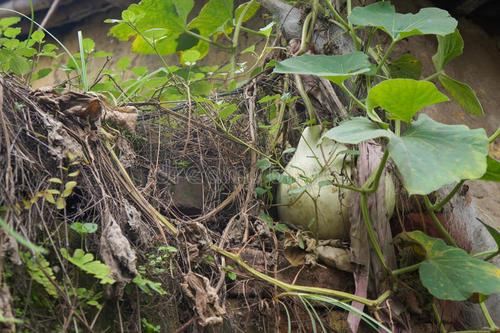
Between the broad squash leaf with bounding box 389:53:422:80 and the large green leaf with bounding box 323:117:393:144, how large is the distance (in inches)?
25.9

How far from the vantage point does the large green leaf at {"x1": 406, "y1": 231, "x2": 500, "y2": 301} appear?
1643mm

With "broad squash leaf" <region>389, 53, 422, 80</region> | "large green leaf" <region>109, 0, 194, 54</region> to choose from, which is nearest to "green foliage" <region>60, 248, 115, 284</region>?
"large green leaf" <region>109, 0, 194, 54</region>

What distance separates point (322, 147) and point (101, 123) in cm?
68

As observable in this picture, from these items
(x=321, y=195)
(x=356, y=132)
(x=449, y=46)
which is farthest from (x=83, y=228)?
(x=449, y=46)

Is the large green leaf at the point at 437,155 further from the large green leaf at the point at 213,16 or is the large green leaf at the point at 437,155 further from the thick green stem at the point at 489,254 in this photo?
the large green leaf at the point at 213,16

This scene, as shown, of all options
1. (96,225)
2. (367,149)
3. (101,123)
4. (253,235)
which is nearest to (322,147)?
(367,149)

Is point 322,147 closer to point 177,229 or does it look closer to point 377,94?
point 377,94

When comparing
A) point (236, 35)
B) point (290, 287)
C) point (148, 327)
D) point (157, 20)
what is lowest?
point (290, 287)

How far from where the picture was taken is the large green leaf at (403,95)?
61.0 inches

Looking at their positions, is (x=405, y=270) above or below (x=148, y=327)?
below

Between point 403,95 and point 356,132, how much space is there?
144mm

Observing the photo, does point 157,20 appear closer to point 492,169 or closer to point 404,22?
point 404,22

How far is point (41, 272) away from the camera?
4.16ft

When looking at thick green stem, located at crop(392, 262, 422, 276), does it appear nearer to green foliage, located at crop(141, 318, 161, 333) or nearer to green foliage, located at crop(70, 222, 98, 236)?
green foliage, located at crop(141, 318, 161, 333)
